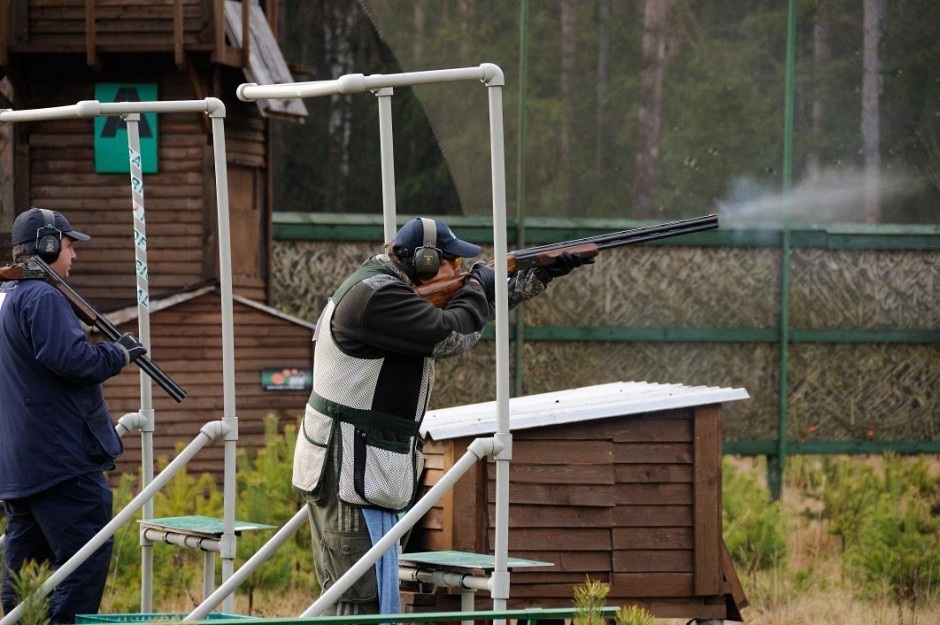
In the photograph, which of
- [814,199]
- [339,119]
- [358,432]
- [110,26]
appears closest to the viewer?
[358,432]

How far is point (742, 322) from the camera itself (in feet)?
48.9

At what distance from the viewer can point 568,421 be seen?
749cm

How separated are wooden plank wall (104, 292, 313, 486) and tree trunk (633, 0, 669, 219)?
3.78m

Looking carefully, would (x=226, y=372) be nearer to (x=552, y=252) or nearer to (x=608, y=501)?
(x=552, y=252)

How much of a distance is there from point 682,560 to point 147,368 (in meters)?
2.90

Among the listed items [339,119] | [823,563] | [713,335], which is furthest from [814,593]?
[339,119]

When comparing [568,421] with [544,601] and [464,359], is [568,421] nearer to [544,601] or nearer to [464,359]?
[544,601]

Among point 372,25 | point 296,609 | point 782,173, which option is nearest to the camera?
point 296,609

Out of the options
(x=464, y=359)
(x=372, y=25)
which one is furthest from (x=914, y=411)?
(x=372, y=25)

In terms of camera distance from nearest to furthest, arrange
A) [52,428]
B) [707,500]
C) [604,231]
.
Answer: [52,428]
[707,500]
[604,231]

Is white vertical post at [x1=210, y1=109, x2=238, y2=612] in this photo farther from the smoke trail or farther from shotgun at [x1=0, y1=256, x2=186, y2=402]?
the smoke trail

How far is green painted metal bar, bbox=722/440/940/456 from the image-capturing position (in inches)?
583

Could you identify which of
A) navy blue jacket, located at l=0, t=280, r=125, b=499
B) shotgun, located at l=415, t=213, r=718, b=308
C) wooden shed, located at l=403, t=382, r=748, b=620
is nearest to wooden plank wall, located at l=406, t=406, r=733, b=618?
wooden shed, located at l=403, t=382, r=748, b=620

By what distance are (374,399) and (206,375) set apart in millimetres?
8147
